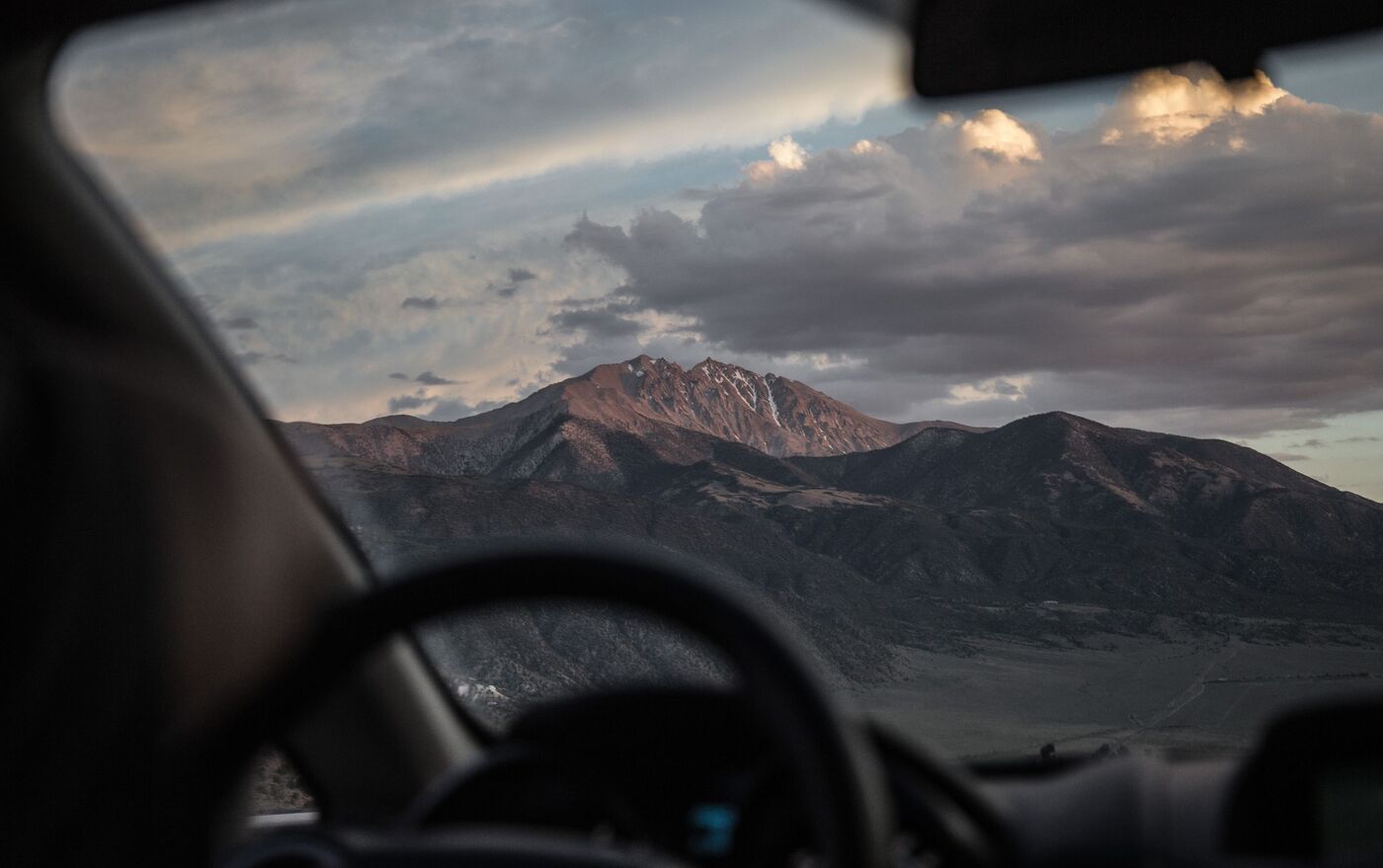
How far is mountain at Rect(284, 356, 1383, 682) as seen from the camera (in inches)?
2350

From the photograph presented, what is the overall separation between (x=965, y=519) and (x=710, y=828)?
10954cm

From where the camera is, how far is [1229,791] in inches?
65.1

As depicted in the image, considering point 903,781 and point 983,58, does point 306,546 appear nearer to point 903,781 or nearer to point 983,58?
point 903,781

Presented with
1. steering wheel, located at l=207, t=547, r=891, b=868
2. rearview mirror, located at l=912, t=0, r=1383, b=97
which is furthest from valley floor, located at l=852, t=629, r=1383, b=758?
steering wheel, located at l=207, t=547, r=891, b=868

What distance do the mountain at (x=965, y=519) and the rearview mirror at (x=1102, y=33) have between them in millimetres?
25019

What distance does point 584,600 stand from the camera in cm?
138

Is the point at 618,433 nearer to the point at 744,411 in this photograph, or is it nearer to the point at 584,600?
the point at 744,411

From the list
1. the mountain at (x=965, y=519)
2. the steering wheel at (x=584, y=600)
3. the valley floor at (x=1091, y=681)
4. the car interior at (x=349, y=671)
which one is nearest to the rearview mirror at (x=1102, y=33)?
the car interior at (x=349, y=671)

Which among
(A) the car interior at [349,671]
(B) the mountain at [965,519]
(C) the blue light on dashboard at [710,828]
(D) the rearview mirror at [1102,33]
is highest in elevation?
(D) the rearview mirror at [1102,33]

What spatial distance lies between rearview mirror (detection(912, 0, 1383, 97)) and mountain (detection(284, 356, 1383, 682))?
2502 centimetres

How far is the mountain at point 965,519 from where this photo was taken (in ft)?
196

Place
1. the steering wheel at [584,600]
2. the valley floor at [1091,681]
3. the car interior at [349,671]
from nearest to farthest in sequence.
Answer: the steering wheel at [584,600]
the car interior at [349,671]
the valley floor at [1091,681]

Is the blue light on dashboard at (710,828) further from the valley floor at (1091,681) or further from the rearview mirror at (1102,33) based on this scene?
the valley floor at (1091,681)

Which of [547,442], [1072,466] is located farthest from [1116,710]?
[1072,466]
